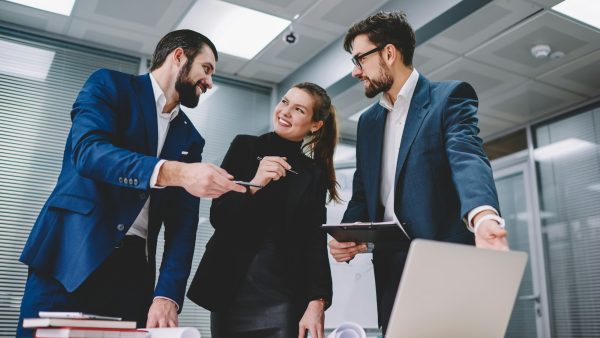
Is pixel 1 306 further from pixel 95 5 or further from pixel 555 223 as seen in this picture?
pixel 555 223

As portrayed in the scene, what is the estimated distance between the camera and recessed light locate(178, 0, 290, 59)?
3.81 meters

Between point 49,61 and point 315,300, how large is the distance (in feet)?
11.4

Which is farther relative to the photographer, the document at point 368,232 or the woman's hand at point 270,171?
the woman's hand at point 270,171

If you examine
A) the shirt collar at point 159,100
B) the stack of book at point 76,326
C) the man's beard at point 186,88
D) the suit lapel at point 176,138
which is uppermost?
the man's beard at point 186,88

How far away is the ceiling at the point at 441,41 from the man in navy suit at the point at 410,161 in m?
1.90

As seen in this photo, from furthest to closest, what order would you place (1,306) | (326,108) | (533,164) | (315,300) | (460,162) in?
(533,164)
(1,306)
(326,108)
(315,300)
(460,162)

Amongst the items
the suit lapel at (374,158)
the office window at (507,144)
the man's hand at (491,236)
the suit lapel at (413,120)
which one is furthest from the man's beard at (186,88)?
the office window at (507,144)

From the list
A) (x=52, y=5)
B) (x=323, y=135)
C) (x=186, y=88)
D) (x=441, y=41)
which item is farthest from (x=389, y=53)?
(x=52, y=5)

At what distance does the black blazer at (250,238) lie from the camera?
5.45ft

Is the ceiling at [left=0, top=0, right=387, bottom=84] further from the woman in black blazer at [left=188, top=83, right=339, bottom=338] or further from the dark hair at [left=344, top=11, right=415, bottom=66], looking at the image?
the woman in black blazer at [left=188, top=83, right=339, bottom=338]

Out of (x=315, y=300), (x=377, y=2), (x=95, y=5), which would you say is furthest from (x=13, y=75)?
(x=315, y=300)

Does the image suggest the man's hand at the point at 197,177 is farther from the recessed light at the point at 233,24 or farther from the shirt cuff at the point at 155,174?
the recessed light at the point at 233,24

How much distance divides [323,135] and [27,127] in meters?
2.88

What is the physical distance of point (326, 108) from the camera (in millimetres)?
2150
